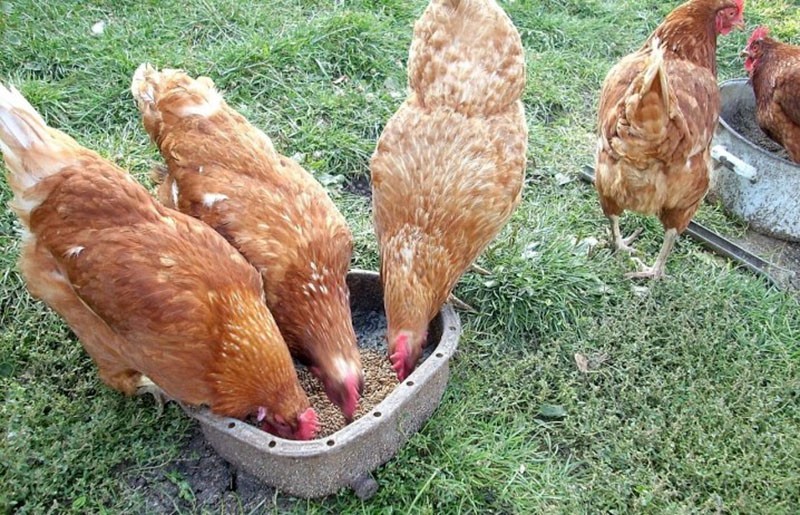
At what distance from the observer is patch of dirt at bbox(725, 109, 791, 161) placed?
4086 mm

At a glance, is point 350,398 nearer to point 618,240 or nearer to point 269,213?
point 269,213

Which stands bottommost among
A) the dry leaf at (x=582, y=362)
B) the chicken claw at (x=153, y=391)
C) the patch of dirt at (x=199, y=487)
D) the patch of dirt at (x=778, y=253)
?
the patch of dirt at (x=199, y=487)

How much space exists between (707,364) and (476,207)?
134 centimetres

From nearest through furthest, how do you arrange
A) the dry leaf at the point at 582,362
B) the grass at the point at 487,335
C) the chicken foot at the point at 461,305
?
the grass at the point at 487,335, the dry leaf at the point at 582,362, the chicken foot at the point at 461,305

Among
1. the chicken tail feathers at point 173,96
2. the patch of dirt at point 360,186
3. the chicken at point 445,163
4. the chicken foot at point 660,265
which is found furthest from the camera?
the patch of dirt at point 360,186

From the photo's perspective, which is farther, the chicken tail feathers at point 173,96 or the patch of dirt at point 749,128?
the patch of dirt at point 749,128

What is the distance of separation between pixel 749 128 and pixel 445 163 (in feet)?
8.66

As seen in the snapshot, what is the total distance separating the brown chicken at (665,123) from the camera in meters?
2.90

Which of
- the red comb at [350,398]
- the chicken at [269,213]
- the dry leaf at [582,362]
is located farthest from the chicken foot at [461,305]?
the red comb at [350,398]

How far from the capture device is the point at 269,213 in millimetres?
2514

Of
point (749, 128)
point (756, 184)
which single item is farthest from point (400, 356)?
point (749, 128)

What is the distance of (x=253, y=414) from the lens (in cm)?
230

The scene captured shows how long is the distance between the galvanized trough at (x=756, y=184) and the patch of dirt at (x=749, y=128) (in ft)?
0.43

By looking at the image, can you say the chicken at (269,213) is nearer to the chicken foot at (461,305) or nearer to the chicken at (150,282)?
the chicken at (150,282)
